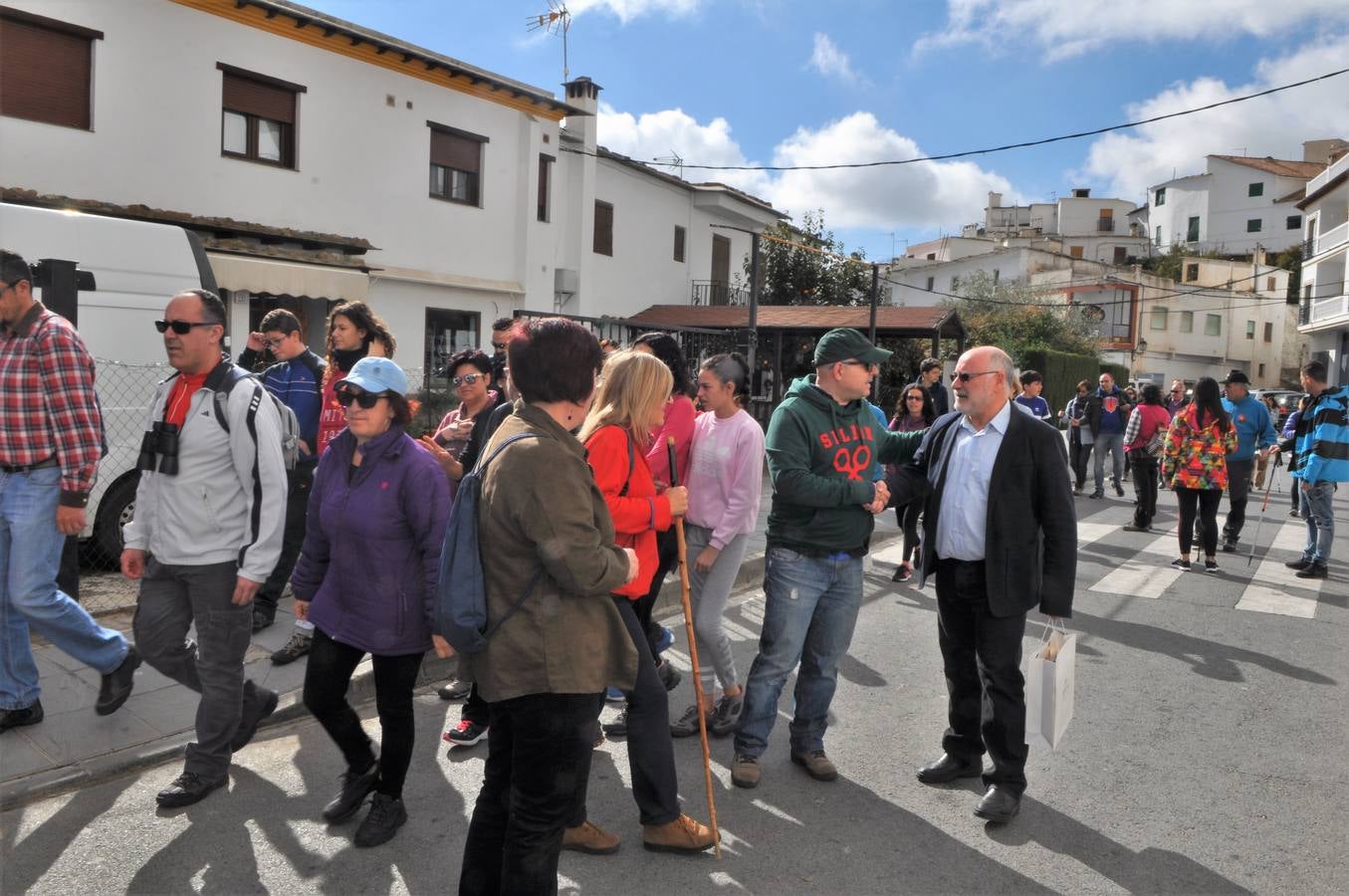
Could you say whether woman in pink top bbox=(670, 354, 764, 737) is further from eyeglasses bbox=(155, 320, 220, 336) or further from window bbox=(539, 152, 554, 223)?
window bbox=(539, 152, 554, 223)

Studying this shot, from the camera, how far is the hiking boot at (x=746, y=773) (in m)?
4.07

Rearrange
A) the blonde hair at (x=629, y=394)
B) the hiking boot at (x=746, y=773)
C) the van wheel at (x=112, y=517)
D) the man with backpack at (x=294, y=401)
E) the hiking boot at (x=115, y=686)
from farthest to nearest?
1. the van wheel at (x=112, y=517)
2. the man with backpack at (x=294, y=401)
3. the hiking boot at (x=115, y=686)
4. the hiking boot at (x=746, y=773)
5. the blonde hair at (x=629, y=394)

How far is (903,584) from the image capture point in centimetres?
832

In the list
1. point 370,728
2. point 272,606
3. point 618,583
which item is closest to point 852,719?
point 370,728

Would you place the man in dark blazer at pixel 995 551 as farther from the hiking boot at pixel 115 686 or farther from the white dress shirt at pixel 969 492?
the hiking boot at pixel 115 686

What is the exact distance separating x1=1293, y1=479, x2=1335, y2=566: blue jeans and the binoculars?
9304mm

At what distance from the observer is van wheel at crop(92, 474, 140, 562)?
22.6 ft

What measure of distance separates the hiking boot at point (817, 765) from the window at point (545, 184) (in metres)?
17.0

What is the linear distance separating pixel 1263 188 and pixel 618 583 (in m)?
68.6

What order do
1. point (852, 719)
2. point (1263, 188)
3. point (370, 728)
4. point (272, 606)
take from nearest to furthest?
point (370, 728), point (852, 719), point (272, 606), point (1263, 188)

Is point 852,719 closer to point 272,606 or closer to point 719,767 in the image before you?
point 719,767

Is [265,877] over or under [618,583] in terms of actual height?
under

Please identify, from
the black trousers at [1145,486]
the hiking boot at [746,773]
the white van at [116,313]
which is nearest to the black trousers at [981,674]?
the hiking boot at [746,773]

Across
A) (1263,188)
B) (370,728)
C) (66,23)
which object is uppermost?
(1263,188)
